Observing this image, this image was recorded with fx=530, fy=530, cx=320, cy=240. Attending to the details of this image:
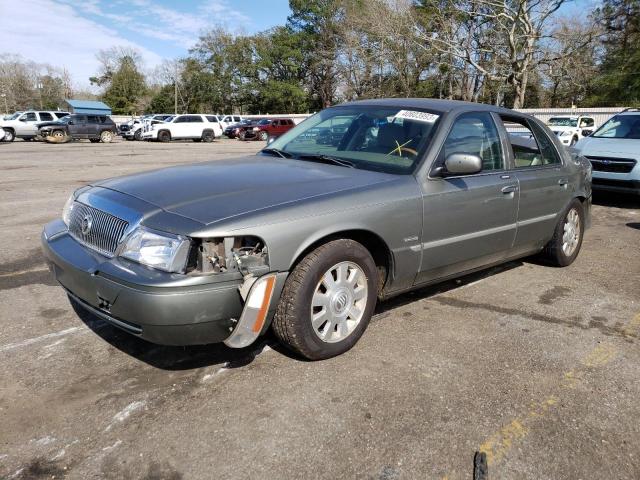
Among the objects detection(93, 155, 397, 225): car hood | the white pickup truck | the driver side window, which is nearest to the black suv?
the white pickup truck

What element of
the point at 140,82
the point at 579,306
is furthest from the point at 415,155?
the point at 140,82

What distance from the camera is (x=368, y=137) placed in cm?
404

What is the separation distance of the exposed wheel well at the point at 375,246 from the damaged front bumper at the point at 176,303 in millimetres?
457

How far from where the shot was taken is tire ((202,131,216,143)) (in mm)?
33469

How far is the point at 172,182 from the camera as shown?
333cm

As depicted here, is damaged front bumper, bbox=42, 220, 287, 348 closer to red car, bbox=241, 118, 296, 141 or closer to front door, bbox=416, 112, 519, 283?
front door, bbox=416, 112, 519, 283

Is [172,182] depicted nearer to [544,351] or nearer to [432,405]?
[432,405]

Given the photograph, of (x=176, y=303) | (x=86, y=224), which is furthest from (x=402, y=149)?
(x=86, y=224)

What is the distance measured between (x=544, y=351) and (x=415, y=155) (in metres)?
1.56

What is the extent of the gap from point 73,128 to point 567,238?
28.2 metres

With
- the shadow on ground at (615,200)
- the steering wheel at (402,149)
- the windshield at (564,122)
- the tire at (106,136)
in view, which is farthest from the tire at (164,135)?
the steering wheel at (402,149)

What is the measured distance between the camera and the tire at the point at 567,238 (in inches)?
201

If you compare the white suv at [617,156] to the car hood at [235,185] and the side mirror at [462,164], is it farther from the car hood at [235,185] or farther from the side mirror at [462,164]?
the car hood at [235,185]

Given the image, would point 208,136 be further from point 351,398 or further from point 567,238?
point 351,398
